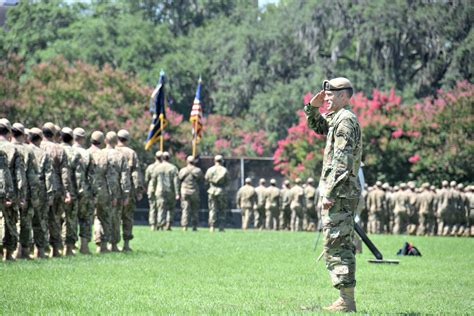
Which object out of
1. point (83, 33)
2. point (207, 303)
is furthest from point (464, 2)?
point (207, 303)

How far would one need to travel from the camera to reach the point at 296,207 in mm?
46812

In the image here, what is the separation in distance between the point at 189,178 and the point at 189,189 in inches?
16.0

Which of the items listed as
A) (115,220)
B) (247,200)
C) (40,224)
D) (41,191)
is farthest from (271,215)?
(41,191)

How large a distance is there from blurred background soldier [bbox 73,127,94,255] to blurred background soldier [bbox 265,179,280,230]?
87.1 feet

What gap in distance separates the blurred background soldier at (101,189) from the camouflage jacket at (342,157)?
10.0 m

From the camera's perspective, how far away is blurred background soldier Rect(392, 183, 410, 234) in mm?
46031

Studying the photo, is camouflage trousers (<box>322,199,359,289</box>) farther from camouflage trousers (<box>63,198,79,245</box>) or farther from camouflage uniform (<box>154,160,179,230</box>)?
camouflage uniform (<box>154,160,179,230</box>)

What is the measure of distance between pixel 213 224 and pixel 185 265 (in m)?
19.7

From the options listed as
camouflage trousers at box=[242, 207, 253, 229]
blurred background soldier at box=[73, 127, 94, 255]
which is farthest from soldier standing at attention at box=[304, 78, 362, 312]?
camouflage trousers at box=[242, 207, 253, 229]

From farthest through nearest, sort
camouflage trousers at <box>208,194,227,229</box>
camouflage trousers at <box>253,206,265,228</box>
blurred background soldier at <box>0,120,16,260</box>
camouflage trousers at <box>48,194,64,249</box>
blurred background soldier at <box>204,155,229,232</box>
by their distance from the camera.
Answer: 1. camouflage trousers at <box>253,206,265,228</box>
2. camouflage trousers at <box>208,194,227,229</box>
3. blurred background soldier at <box>204,155,229,232</box>
4. camouflage trousers at <box>48,194,64,249</box>
5. blurred background soldier at <box>0,120,16,260</box>

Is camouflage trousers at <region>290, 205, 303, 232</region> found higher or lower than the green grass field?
lower

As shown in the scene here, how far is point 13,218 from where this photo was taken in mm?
18312

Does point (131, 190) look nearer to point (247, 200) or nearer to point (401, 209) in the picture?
point (247, 200)

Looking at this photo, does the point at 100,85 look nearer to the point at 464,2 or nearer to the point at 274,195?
the point at 274,195
